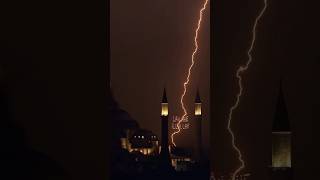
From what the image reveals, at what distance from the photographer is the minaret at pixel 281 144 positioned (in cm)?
848

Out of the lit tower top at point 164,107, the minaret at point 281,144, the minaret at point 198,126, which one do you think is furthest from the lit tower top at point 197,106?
the minaret at point 281,144

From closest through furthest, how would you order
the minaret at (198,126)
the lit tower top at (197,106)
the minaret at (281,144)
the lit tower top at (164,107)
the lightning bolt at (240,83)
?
the minaret at (281,144) < the lightning bolt at (240,83) < the lit tower top at (197,106) < the minaret at (198,126) < the lit tower top at (164,107)

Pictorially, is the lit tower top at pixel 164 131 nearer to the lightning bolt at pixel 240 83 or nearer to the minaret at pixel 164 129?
the minaret at pixel 164 129

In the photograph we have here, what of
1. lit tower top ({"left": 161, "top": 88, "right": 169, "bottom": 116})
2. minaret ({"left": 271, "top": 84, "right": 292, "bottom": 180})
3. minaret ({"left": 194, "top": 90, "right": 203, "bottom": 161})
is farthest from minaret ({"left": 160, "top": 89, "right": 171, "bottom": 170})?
minaret ({"left": 271, "top": 84, "right": 292, "bottom": 180})

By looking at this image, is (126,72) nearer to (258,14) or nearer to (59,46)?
(258,14)

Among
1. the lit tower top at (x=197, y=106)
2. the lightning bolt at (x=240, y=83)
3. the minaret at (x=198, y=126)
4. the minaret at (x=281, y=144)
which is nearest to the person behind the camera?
the minaret at (x=281, y=144)

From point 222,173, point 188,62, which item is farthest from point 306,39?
point 188,62

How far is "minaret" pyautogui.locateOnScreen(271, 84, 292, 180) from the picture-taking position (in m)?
8.48

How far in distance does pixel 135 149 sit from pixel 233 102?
5.47 m

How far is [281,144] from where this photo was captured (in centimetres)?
871

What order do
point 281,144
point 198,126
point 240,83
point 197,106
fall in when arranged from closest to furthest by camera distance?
1. point 281,144
2. point 240,83
3. point 197,106
4. point 198,126

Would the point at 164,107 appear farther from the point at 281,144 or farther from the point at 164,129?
the point at 281,144

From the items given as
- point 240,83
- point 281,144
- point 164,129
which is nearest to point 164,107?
point 164,129

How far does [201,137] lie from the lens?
41.9 ft
